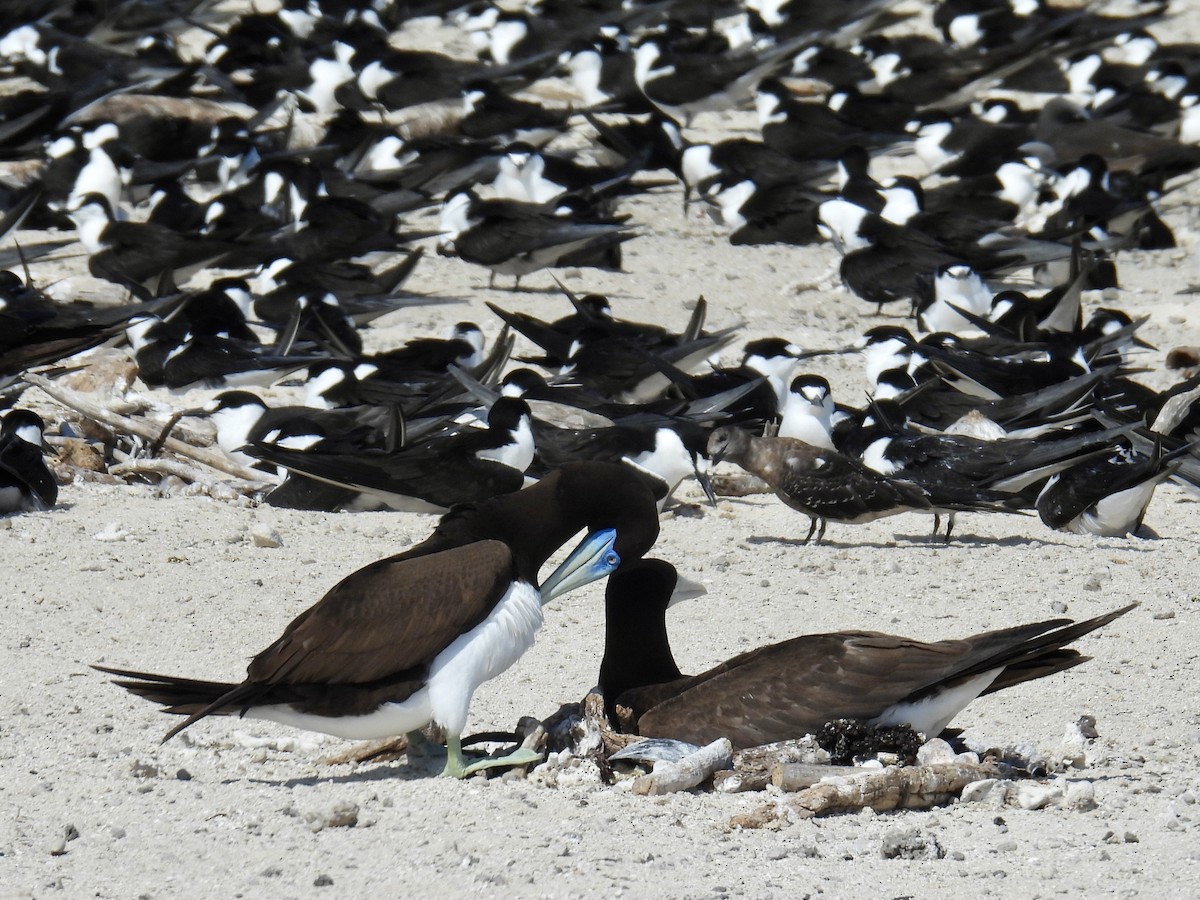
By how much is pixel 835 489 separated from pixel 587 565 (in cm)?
375

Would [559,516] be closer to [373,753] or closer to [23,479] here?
[373,753]

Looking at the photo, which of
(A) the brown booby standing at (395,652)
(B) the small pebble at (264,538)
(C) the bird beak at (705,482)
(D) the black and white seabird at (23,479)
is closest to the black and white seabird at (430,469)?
(B) the small pebble at (264,538)

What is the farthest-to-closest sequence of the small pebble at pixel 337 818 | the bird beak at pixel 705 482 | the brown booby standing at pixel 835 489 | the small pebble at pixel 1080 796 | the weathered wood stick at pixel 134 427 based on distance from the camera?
the bird beak at pixel 705 482 → the weathered wood stick at pixel 134 427 → the brown booby standing at pixel 835 489 → the small pebble at pixel 1080 796 → the small pebble at pixel 337 818

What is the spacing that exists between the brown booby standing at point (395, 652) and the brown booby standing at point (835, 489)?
3.88 m

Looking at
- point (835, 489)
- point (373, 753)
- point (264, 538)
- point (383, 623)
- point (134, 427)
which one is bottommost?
point (835, 489)

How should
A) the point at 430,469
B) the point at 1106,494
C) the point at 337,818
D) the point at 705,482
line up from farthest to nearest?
the point at 705,482 < the point at 430,469 < the point at 1106,494 < the point at 337,818

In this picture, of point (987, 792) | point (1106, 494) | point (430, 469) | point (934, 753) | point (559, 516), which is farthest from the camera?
point (430, 469)

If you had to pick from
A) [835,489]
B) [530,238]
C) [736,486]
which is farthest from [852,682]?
[530,238]

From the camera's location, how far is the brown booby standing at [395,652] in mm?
4680

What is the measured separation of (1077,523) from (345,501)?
383cm

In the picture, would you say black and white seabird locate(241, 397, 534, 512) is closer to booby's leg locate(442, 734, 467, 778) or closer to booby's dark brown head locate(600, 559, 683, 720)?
booby's dark brown head locate(600, 559, 683, 720)

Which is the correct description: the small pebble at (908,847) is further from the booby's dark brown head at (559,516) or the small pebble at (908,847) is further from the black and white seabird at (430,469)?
the black and white seabird at (430,469)

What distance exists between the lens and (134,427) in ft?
30.4

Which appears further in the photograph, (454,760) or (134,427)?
(134,427)
